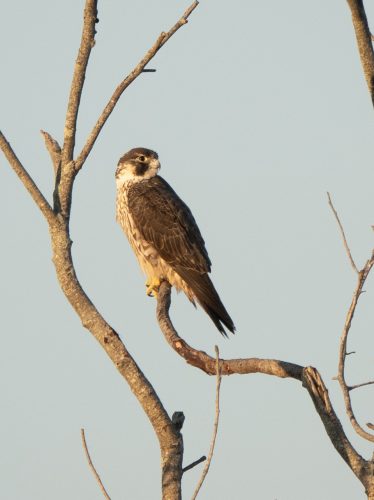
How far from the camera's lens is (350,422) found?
3.40 metres

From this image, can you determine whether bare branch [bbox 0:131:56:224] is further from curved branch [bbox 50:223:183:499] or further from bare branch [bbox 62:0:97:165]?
bare branch [bbox 62:0:97:165]

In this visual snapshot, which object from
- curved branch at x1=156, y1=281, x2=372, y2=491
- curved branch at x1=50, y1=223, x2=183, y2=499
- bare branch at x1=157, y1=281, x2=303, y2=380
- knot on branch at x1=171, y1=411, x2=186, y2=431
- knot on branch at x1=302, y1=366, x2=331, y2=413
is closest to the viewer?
curved branch at x1=156, y1=281, x2=372, y2=491

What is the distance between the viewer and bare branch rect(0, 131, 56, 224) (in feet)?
14.8

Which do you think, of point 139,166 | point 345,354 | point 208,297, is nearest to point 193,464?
point 345,354

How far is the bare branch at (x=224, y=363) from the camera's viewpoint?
403cm

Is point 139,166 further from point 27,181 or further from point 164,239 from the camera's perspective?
point 27,181

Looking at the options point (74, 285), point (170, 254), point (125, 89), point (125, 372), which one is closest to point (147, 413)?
point (125, 372)

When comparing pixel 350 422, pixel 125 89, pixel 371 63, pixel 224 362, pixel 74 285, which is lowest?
pixel 350 422

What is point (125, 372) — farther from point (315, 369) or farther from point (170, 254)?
point (170, 254)

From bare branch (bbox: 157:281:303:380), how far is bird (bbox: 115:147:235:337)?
245 centimetres

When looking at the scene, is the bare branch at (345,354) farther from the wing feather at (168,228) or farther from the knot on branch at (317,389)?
the wing feather at (168,228)

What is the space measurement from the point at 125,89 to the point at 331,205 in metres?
1.23

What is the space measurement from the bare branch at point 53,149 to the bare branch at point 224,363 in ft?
3.64

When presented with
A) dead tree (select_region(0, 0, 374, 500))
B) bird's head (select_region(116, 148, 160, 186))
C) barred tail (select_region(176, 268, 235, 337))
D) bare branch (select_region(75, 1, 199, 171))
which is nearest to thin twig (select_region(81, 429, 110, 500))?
dead tree (select_region(0, 0, 374, 500))
